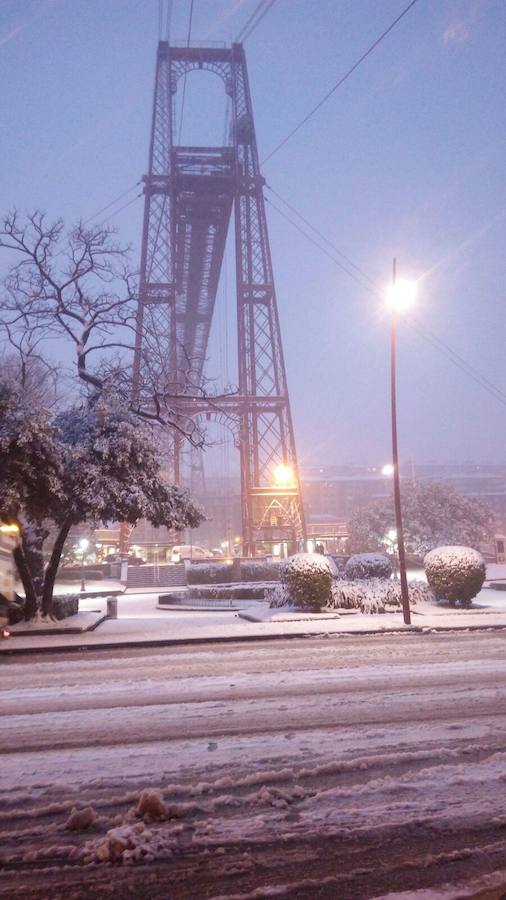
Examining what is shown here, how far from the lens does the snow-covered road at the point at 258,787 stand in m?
2.98

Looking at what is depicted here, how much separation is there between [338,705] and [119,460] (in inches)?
385

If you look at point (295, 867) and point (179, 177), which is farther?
point (179, 177)

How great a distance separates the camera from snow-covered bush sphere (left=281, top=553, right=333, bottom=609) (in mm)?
16547

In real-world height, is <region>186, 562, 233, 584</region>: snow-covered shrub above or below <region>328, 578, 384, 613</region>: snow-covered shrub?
above

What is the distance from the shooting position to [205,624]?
1541 centimetres

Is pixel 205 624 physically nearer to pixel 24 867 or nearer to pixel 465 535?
pixel 24 867

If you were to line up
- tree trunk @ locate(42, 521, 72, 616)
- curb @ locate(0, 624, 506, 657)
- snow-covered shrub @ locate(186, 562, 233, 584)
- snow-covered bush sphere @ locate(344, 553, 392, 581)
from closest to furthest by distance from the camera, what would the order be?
1. curb @ locate(0, 624, 506, 657)
2. tree trunk @ locate(42, 521, 72, 616)
3. snow-covered bush sphere @ locate(344, 553, 392, 581)
4. snow-covered shrub @ locate(186, 562, 233, 584)

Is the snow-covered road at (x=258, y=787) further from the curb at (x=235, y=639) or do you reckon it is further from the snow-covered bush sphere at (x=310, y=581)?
the snow-covered bush sphere at (x=310, y=581)

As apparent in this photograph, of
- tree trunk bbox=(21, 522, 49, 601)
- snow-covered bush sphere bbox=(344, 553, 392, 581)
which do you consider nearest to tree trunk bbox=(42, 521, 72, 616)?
tree trunk bbox=(21, 522, 49, 601)

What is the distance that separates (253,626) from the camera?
14.3 metres

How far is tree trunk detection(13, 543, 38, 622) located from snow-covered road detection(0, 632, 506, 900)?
761cm

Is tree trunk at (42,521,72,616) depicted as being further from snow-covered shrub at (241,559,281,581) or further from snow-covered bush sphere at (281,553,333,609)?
snow-covered shrub at (241,559,281,581)

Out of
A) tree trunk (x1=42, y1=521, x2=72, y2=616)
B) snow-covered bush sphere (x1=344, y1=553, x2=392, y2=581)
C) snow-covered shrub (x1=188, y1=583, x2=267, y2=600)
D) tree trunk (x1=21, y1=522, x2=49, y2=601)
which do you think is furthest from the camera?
snow-covered shrub (x1=188, y1=583, x2=267, y2=600)

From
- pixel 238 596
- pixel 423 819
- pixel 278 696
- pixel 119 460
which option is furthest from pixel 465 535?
pixel 423 819
